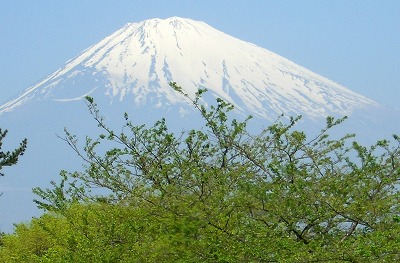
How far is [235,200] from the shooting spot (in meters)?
11.1

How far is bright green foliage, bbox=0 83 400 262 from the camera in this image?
34.4 feet

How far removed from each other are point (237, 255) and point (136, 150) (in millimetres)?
3941

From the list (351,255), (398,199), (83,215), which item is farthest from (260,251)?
(83,215)

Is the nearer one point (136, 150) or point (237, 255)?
point (237, 255)

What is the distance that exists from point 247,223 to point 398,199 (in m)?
2.05

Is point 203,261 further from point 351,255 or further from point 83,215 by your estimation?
point 83,215

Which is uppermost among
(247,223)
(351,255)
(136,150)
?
(136,150)

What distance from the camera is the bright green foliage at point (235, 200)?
10500 millimetres

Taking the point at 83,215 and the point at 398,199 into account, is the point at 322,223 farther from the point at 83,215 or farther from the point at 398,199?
the point at 83,215

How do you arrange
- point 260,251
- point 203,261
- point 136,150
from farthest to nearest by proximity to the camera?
point 136,150
point 203,261
point 260,251

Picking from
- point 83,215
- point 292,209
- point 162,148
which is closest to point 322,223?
point 292,209

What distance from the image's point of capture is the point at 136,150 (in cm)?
1405

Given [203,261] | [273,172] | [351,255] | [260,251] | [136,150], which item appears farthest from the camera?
[136,150]

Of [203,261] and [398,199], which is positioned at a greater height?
[398,199]
